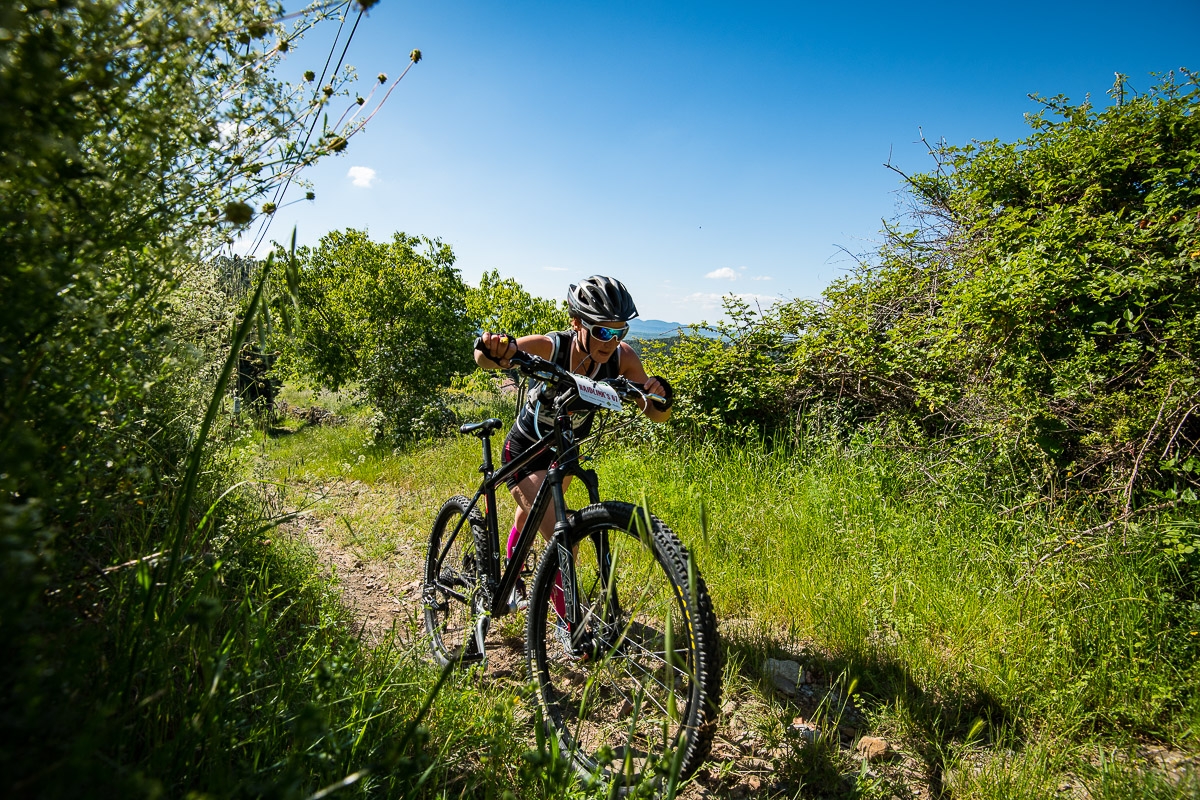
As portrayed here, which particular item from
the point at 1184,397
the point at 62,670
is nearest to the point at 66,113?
the point at 62,670

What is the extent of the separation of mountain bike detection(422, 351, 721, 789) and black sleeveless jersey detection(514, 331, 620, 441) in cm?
25

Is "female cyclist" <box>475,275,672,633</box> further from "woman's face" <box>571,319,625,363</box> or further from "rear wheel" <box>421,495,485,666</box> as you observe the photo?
"rear wheel" <box>421,495,485,666</box>

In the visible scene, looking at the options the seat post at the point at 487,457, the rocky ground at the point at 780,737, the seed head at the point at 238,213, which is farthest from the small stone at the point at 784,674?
the seed head at the point at 238,213

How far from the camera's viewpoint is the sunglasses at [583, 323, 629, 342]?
10.5 ft

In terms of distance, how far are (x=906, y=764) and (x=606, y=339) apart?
248 centimetres

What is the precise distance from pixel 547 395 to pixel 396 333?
26.8ft

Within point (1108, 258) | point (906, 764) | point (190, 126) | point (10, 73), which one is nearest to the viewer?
point (10, 73)

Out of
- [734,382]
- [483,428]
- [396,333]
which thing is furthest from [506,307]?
[483,428]

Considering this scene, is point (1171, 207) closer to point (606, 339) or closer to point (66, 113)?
point (606, 339)

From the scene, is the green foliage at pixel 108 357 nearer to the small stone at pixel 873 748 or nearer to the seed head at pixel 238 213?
the seed head at pixel 238 213

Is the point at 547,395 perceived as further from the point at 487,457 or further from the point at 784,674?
the point at 784,674

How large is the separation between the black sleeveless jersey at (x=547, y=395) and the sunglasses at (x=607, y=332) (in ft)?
0.68

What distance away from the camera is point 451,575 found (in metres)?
3.67

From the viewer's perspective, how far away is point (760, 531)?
171 inches
